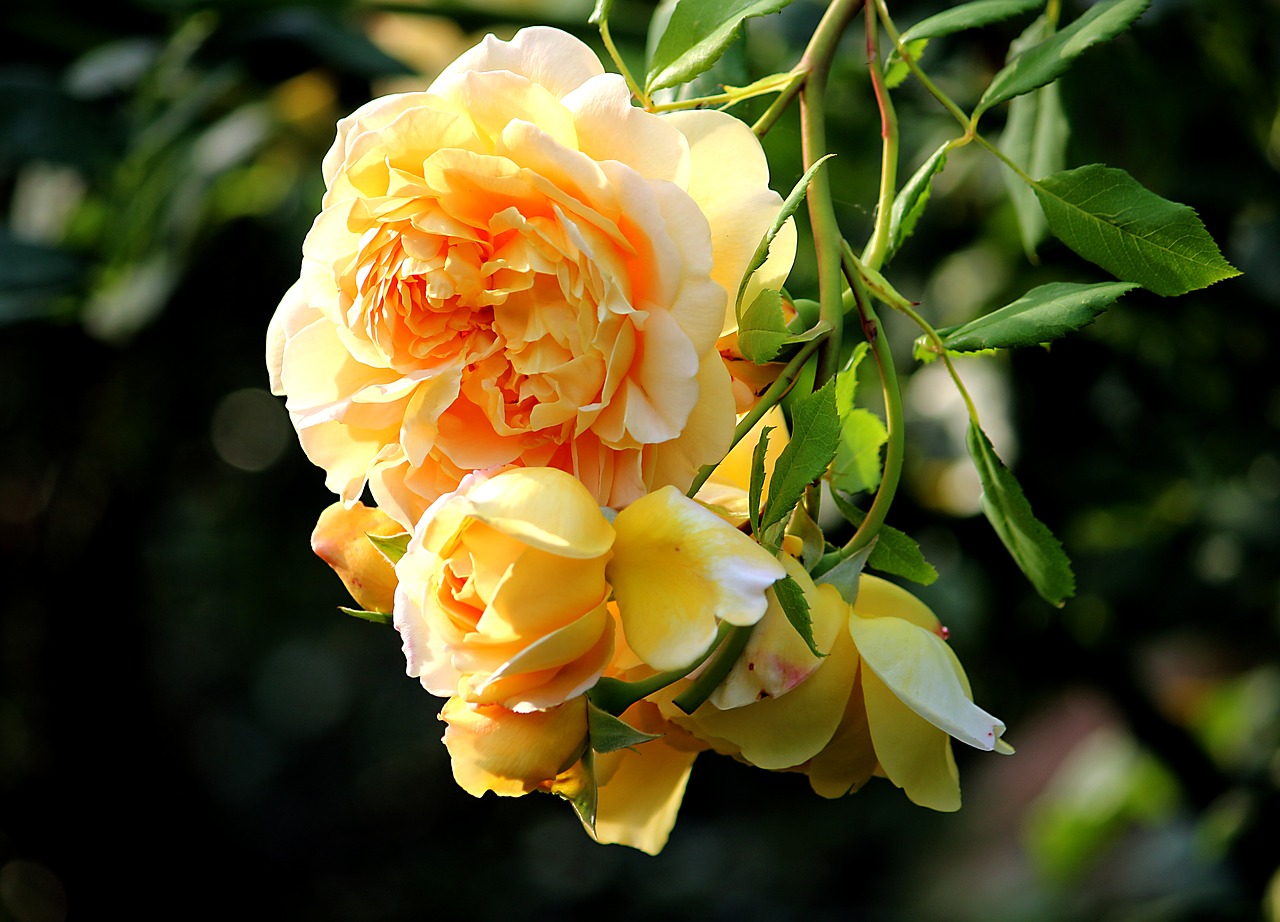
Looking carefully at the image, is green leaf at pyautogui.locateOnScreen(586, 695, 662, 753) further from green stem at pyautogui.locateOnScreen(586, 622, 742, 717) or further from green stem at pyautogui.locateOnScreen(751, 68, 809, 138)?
green stem at pyautogui.locateOnScreen(751, 68, 809, 138)

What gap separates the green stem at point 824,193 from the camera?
0.96ft

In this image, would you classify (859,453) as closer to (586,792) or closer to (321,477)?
(586,792)

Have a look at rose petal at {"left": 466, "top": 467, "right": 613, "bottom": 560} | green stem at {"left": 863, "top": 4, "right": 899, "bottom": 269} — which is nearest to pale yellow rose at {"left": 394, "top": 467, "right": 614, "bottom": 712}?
rose petal at {"left": 466, "top": 467, "right": 613, "bottom": 560}

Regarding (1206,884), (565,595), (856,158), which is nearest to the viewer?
(565,595)

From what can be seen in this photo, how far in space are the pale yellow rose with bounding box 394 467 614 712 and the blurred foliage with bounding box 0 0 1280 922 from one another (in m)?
0.20

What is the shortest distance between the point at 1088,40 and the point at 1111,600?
2.17 feet

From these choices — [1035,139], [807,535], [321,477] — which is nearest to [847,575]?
[807,535]

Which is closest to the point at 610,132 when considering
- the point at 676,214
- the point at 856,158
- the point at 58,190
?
the point at 676,214

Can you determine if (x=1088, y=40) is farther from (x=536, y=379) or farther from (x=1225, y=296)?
(x=1225, y=296)

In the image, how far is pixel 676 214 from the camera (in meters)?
0.29

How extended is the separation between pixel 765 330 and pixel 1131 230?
12cm

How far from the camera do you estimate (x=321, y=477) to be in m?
1.40

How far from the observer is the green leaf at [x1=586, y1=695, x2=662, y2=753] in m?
0.28

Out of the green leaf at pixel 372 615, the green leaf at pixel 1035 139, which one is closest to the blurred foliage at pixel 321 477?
the green leaf at pixel 1035 139
